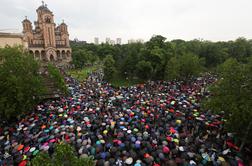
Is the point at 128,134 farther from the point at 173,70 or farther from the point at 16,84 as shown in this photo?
the point at 173,70

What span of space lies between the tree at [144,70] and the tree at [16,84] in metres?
17.9

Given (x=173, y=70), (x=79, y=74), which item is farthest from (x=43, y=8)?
(x=173, y=70)

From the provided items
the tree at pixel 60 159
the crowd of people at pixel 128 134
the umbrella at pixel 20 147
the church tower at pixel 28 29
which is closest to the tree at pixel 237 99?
the crowd of people at pixel 128 134

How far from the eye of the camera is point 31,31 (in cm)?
4772

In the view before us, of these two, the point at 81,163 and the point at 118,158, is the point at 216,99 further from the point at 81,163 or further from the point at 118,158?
the point at 81,163

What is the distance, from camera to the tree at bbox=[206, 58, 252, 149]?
31.6 feet

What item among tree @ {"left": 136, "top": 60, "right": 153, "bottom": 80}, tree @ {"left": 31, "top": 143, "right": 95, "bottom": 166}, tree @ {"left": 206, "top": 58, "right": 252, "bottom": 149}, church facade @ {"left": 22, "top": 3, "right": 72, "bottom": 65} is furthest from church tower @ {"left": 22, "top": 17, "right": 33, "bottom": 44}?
tree @ {"left": 206, "top": 58, "right": 252, "bottom": 149}

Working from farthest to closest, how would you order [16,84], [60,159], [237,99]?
[16,84] < [237,99] < [60,159]

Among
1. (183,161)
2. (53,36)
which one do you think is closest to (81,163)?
(183,161)

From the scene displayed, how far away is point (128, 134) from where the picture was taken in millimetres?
11367

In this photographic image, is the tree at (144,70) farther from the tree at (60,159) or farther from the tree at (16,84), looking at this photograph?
the tree at (60,159)

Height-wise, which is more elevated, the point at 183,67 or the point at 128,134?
the point at 183,67

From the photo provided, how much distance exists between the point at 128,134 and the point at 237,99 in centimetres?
812

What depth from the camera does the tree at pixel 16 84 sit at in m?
14.3
